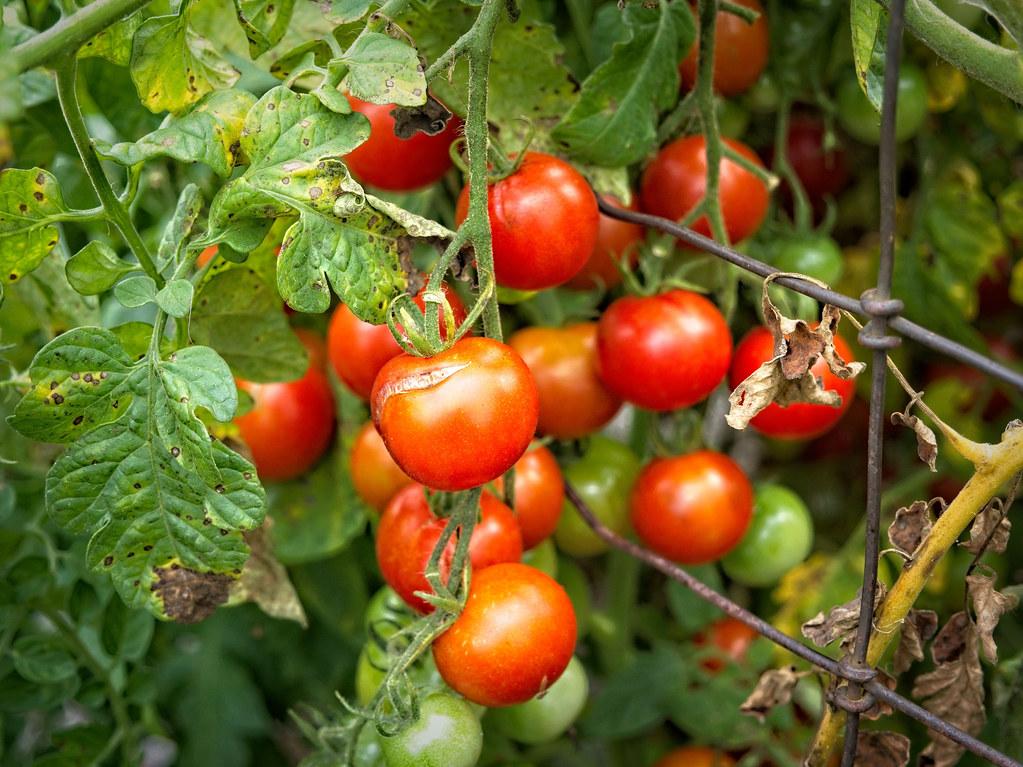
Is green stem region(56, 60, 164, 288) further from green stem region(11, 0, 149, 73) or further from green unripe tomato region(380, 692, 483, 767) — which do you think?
green unripe tomato region(380, 692, 483, 767)

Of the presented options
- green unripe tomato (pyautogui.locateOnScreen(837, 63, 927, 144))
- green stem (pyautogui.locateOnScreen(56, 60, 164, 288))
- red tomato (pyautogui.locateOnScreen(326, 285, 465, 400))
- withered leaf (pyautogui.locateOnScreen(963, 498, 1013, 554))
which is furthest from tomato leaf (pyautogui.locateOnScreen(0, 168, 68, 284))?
green unripe tomato (pyautogui.locateOnScreen(837, 63, 927, 144))

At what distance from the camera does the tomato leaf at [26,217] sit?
0.51 meters

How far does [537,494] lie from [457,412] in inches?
9.1

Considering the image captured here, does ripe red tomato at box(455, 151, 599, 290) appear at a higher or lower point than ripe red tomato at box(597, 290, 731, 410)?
higher

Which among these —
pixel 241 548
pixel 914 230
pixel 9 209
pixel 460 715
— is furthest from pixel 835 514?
pixel 9 209

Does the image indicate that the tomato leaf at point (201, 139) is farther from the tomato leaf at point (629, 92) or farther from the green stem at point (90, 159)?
the tomato leaf at point (629, 92)

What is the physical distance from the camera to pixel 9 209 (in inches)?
20.3

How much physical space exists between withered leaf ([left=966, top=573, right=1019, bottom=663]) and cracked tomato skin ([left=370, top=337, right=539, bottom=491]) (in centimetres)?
28

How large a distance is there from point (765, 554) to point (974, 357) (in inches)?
18.4

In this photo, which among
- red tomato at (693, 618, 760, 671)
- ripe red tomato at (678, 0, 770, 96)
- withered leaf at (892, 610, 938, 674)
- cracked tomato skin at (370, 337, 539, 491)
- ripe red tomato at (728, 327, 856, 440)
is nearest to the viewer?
cracked tomato skin at (370, 337, 539, 491)

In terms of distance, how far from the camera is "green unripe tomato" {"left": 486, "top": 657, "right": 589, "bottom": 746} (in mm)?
747

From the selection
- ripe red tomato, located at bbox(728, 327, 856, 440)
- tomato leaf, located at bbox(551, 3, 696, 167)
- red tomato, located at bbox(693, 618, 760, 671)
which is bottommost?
red tomato, located at bbox(693, 618, 760, 671)

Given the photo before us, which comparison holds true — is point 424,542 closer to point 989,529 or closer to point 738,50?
point 989,529

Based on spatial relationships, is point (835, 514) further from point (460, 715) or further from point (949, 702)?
point (460, 715)
